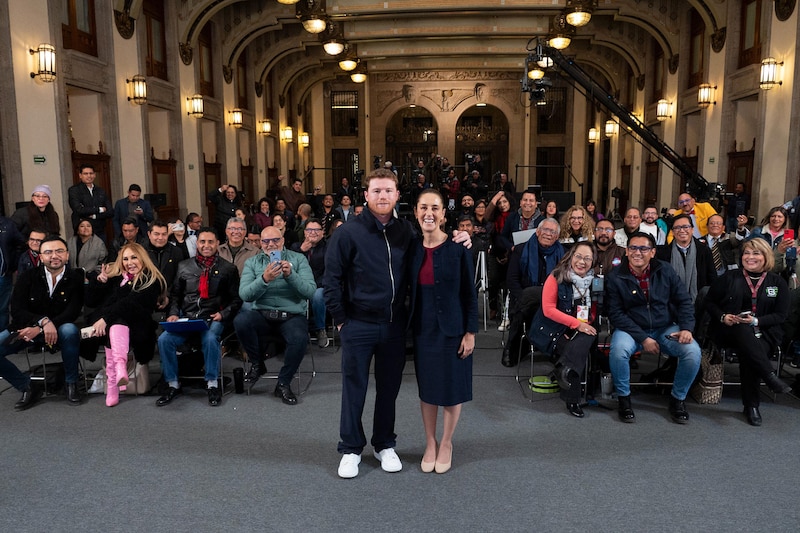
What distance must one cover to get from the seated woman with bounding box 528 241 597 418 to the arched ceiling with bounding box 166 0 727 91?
9.92 m

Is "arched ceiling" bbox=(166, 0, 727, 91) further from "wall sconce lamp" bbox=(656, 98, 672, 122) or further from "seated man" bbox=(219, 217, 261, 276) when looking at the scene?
"seated man" bbox=(219, 217, 261, 276)

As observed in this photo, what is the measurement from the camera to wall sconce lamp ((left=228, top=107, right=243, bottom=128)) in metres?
16.0

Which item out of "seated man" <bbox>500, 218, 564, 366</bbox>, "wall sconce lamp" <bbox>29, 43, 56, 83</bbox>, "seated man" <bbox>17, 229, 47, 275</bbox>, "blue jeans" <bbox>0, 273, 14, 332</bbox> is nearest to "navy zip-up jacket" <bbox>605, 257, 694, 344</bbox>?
"seated man" <bbox>500, 218, 564, 366</bbox>

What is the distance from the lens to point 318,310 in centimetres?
642

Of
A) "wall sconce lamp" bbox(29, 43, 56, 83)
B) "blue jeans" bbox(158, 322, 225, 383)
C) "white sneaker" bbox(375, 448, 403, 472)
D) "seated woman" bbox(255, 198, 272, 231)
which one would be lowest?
"white sneaker" bbox(375, 448, 403, 472)

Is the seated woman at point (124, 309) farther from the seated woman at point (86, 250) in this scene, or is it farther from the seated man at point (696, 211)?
the seated man at point (696, 211)

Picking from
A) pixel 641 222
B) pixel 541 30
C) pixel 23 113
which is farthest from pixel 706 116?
pixel 23 113

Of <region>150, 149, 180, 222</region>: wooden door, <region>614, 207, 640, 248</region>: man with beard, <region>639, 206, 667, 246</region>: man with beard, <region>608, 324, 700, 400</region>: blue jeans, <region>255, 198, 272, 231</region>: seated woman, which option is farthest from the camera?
<region>150, 149, 180, 222</region>: wooden door

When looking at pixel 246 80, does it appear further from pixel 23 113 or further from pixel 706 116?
pixel 706 116

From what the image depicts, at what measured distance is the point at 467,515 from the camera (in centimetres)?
313

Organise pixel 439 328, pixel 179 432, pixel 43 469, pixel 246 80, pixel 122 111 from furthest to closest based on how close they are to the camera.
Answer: pixel 246 80, pixel 122 111, pixel 179 432, pixel 43 469, pixel 439 328

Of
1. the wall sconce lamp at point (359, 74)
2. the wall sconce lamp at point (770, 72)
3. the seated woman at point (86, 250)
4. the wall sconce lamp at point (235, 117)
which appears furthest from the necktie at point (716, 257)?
the wall sconce lamp at point (359, 74)

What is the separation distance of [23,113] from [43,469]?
20.6 feet

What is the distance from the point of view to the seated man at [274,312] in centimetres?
492
